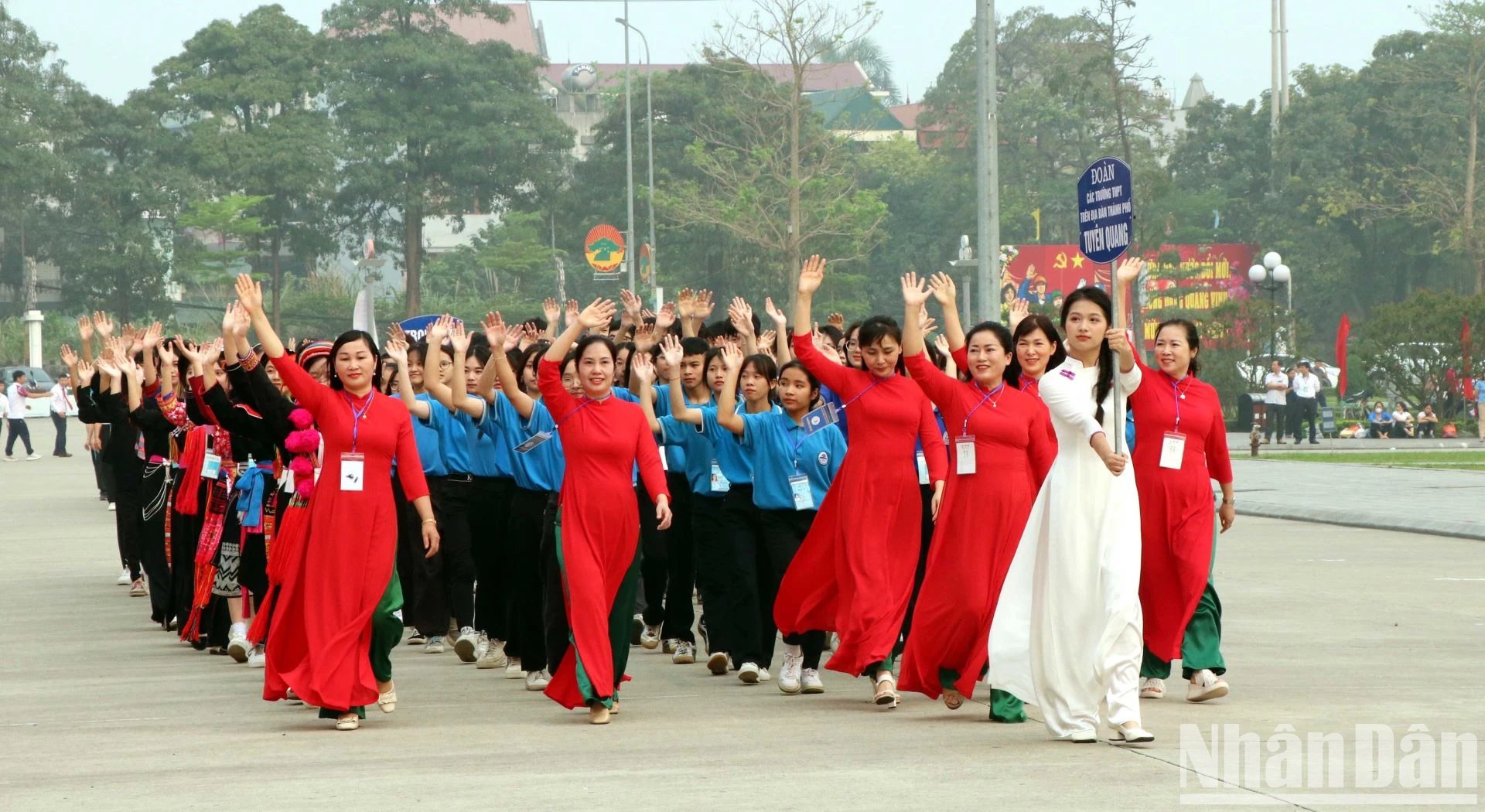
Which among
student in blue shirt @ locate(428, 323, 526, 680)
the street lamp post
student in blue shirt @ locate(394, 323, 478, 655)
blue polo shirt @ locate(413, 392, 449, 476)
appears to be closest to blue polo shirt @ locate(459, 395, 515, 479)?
student in blue shirt @ locate(428, 323, 526, 680)

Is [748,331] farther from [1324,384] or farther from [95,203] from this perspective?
[95,203]

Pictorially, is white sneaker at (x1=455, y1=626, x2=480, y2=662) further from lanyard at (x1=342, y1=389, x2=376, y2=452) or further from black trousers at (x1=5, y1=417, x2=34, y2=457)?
black trousers at (x1=5, y1=417, x2=34, y2=457)

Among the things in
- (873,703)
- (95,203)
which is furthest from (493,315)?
(95,203)

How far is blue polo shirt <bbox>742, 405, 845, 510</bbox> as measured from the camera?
9.30 metres

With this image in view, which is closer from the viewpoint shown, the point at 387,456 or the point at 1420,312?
the point at 387,456

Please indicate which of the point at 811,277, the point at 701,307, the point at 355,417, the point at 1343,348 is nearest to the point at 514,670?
the point at 355,417

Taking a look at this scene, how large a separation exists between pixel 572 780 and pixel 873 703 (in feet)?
7.25

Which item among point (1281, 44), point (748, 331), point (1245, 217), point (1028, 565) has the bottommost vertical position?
point (1028, 565)

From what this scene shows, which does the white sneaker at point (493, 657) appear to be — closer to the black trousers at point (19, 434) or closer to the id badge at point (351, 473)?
the id badge at point (351, 473)

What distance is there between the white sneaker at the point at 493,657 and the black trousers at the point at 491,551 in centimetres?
6

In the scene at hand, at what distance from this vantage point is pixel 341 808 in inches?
245

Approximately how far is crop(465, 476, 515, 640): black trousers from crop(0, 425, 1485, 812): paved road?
314 mm

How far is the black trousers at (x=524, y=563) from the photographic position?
9633 mm

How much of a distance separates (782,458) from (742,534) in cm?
48
